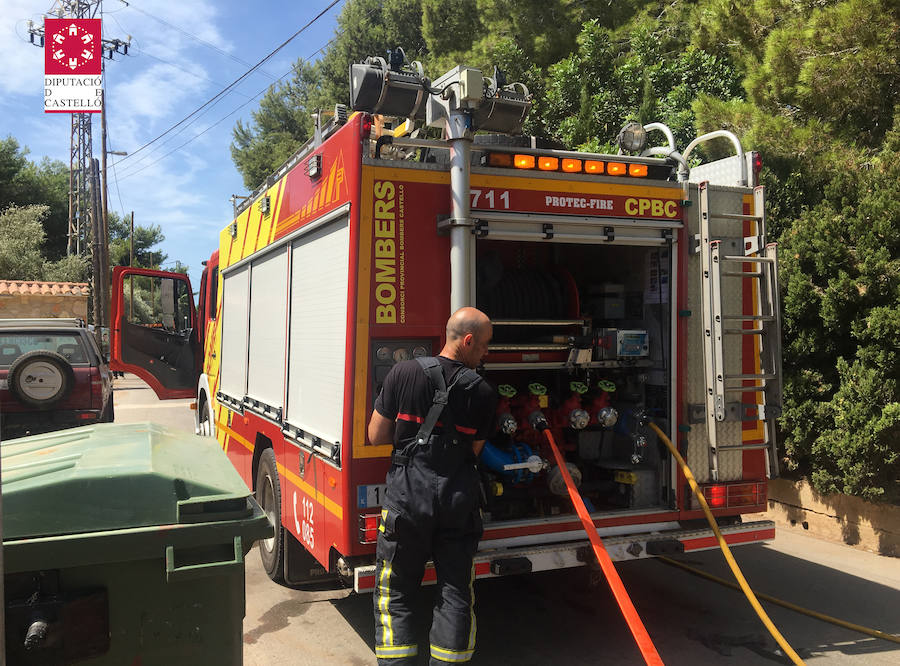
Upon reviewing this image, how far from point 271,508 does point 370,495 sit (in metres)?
2.00

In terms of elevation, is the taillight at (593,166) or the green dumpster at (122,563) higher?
the taillight at (593,166)

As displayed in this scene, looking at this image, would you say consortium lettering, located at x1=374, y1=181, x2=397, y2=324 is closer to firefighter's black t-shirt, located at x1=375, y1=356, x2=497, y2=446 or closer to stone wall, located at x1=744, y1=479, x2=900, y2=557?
firefighter's black t-shirt, located at x1=375, y1=356, x2=497, y2=446

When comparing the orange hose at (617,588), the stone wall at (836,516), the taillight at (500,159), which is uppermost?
the taillight at (500,159)

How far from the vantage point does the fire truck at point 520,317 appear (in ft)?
12.7

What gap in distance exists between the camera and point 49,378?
8.98m

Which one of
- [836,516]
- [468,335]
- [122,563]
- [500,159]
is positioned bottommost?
[836,516]

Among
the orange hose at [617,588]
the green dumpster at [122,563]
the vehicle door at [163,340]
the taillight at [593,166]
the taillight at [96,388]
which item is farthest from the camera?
the taillight at [96,388]

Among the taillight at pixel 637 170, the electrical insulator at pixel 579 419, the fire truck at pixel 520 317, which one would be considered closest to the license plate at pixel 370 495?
the fire truck at pixel 520 317

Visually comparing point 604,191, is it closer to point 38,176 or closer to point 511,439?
point 511,439

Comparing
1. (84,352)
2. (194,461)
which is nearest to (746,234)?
(194,461)

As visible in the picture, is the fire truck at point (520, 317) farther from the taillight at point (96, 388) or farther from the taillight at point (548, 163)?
the taillight at point (96, 388)

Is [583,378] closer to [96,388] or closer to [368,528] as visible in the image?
[368,528]

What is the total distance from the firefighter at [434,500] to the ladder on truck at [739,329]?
5.30 ft

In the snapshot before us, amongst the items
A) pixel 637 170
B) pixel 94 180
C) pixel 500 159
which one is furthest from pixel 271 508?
pixel 94 180
